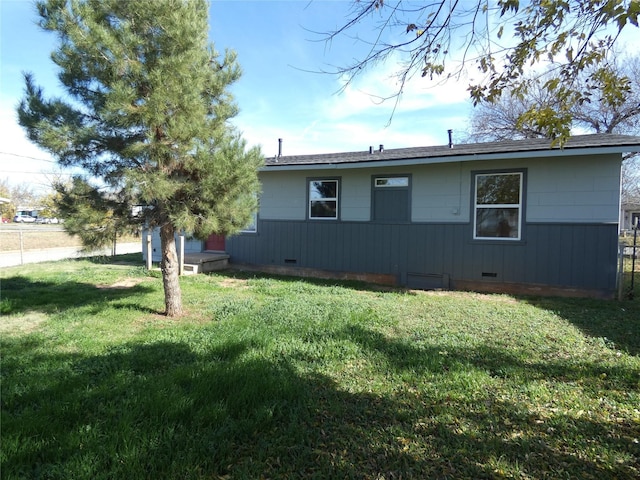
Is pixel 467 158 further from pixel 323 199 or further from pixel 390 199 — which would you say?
pixel 323 199

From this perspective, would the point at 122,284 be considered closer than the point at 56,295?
No

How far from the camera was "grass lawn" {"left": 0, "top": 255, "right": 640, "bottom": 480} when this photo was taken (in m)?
2.17

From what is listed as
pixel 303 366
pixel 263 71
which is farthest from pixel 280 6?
pixel 303 366

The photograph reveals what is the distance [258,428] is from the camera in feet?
8.15

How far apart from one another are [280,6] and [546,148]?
226 inches

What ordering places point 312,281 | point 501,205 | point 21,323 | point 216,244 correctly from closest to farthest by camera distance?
point 21,323 < point 501,205 < point 312,281 < point 216,244

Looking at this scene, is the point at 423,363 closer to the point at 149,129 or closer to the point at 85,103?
the point at 149,129

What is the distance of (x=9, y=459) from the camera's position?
206cm

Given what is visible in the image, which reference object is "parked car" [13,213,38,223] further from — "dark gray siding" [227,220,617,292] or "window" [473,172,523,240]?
"window" [473,172,523,240]

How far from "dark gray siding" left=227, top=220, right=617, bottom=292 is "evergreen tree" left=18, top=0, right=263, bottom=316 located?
4641 mm

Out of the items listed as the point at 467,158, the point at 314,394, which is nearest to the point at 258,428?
the point at 314,394

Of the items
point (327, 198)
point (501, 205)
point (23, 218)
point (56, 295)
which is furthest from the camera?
point (23, 218)

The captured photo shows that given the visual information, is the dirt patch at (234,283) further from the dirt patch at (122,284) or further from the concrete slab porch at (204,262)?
the dirt patch at (122,284)

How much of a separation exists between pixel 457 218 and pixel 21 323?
7753 mm
